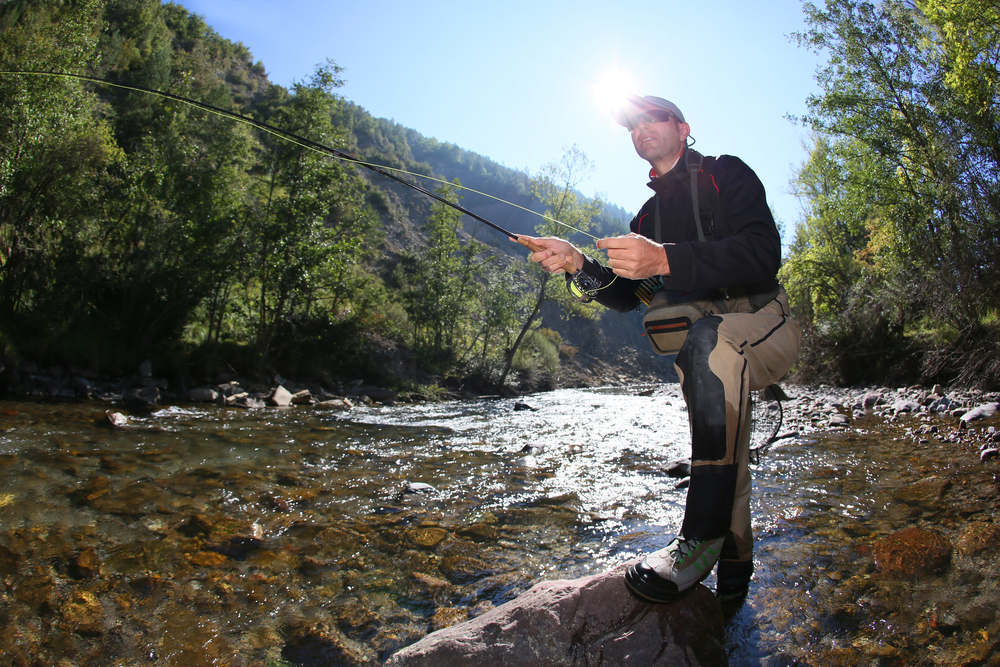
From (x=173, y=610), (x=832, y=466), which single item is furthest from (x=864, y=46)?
(x=173, y=610)

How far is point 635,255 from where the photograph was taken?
2.06 meters

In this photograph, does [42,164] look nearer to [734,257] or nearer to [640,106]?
[640,106]

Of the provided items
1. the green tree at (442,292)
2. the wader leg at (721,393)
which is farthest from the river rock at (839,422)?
the green tree at (442,292)

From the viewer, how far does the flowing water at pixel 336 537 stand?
2.00 m

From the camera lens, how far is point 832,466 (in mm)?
4758

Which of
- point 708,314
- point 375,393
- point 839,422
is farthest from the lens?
point 375,393

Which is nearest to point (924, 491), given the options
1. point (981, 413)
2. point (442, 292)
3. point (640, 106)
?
point (640, 106)

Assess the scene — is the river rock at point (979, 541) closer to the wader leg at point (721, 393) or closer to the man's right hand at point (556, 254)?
the wader leg at point (721, 393)

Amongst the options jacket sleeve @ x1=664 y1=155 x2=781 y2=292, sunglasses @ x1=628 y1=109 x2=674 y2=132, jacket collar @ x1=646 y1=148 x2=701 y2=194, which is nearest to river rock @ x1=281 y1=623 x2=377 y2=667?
jacket sleeve @ x1=664 y1=155 x2=781 y2=292

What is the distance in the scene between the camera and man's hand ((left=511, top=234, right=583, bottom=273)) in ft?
8.61

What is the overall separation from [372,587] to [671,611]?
1462 millimetres

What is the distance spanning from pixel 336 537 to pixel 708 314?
8.67 feet

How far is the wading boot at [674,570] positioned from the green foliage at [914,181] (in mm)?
10698

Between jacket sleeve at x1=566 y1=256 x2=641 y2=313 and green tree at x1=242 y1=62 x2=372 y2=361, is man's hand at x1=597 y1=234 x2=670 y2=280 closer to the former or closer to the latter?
jacket sleeve at x1=566 y1=256 x2=641 y2=313
